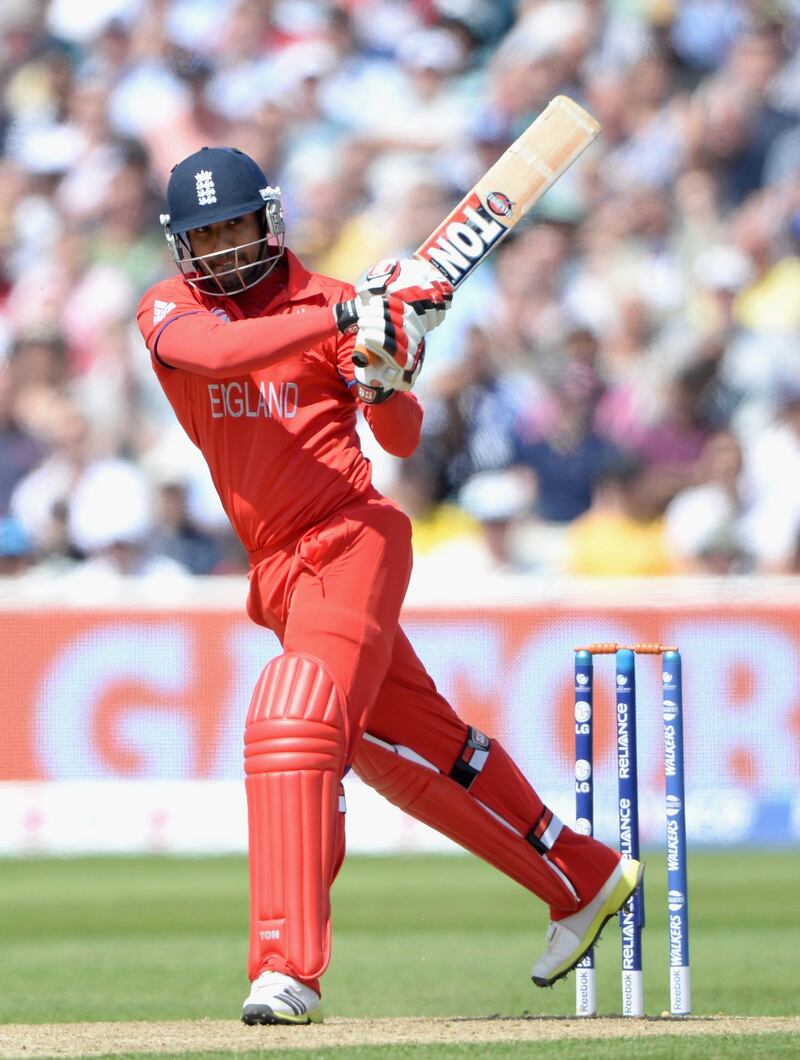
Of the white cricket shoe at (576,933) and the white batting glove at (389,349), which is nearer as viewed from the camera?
the white batting glove at (389,349)

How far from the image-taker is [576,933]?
15.7ft

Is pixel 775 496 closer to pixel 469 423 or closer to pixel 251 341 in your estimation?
pixel 469 423

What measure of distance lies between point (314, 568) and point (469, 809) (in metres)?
0.77

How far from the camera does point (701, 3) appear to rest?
12.2 meters

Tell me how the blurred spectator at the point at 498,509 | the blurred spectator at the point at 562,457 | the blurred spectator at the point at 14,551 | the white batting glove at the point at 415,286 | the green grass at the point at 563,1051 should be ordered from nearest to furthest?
the green grass at the point at 563,1051
the white batting glove at the point at 415,286
the blurred spectator at the point at 498,509
the blurred spectator at the point at 14,551
the blurred spectator at the point at 562,457

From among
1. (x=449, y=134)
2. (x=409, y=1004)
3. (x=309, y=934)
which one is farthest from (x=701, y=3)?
(x=309, y=934)

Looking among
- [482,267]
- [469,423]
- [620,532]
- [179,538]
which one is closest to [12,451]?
[179,538]

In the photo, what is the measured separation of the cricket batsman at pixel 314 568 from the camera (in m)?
4.16

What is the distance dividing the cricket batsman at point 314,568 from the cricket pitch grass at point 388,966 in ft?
1.11

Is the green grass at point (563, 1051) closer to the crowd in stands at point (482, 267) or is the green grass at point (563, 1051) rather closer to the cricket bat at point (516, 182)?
the cricket bat at point (516, 182)

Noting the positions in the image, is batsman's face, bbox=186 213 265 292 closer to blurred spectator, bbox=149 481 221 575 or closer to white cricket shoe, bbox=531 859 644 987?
white cricket shoe, bbox=531 859 644 987

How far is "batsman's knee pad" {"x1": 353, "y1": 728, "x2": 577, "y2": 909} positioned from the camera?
467cm

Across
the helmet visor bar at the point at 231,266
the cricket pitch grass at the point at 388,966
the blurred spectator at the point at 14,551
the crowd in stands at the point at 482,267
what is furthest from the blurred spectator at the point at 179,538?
the helmet visor bar at the point at 231,266

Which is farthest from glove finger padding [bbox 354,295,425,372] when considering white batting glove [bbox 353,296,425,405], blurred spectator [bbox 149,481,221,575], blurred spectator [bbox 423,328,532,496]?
blurred spectator [bbox 149,481,221,575]
